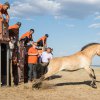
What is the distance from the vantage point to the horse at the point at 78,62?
55.5 feet

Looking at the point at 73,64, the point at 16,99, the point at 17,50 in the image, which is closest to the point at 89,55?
the point at 73,64

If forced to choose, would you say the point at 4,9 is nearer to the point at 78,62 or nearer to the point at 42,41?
the point at 78,62

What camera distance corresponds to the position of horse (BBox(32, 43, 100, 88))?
1692 cm

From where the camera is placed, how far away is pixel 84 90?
1598 cm

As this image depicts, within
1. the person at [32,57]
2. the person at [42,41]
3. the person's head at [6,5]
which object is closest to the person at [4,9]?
the person's head at [6,5]

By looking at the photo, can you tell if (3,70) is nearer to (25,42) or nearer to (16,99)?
(25,42)

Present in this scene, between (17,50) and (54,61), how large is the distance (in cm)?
231

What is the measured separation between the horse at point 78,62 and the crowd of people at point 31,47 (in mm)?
1117

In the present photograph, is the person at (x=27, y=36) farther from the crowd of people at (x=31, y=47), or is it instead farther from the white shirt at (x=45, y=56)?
the white shirt at (x=45, y=56)

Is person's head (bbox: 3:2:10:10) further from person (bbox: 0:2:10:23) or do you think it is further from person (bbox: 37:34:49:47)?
person (bbox: 37:34:49:47)

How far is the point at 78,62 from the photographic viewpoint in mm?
17469

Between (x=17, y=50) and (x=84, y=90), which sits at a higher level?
(x=17, y=50)

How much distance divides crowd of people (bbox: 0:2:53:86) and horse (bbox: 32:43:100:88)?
112 cm

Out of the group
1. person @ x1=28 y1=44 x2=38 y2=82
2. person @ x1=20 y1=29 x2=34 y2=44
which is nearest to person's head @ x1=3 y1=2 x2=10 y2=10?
person @ x1=20 y1=29 x2=34 y2=44
